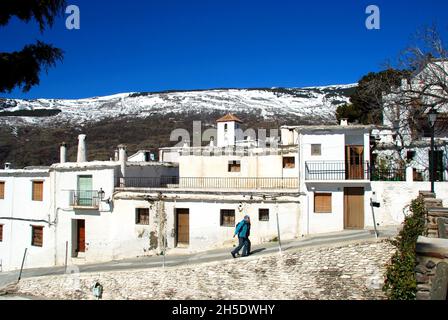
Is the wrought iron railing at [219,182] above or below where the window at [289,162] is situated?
below

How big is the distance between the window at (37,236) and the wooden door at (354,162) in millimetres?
18638

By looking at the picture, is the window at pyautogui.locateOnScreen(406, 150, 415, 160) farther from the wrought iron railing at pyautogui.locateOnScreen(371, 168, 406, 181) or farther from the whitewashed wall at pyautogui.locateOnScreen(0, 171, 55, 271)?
the whitewashed wall at pyautogui.locateOnScreen(0, 171, 55, 271)

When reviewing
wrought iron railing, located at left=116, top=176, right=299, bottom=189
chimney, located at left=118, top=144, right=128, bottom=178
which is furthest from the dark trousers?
chimney, located at left=118, top=144, right=128, bottom=178

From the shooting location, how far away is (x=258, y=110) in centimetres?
10719

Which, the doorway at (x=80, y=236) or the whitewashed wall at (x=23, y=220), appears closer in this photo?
the doorway at (x=80, y=236)

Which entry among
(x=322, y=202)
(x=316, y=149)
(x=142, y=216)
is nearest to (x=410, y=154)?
(x=316, y=149)

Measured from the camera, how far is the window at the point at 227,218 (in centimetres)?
2164

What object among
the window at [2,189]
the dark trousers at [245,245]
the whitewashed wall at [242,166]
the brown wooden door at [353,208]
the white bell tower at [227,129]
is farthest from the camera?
the white bell tower at [227,129]

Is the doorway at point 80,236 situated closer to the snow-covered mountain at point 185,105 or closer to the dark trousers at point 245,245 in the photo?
the dark trousers at point 245,245

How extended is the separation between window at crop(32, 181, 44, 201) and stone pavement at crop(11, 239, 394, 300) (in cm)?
1082

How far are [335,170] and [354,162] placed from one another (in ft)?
3.96

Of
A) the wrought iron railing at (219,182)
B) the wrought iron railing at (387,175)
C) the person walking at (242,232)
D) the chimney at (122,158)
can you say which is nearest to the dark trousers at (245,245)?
the person walking at (242,232)

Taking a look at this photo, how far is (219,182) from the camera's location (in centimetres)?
2677
